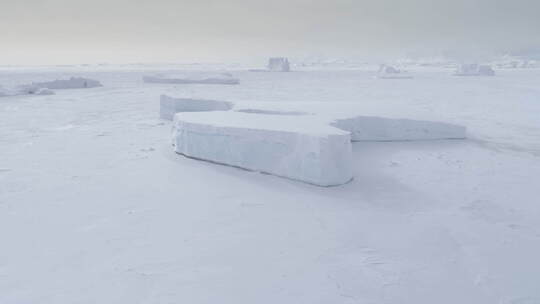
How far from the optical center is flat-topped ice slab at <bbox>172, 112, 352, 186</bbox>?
3945 mm

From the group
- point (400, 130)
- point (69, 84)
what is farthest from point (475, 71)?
point (400, 130)

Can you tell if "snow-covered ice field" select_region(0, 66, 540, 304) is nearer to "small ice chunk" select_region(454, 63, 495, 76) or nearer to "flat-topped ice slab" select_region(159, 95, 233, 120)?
"flat-topped ice slab" select_region(159, 95, 233, 120)

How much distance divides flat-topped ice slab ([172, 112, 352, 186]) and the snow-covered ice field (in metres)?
0.13

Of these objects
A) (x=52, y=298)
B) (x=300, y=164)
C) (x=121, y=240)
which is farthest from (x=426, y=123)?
(x=52, y=298)

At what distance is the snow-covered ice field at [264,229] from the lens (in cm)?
221

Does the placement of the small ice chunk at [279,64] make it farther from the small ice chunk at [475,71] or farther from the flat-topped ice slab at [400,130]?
the flat-topped ice slab at [400,130]

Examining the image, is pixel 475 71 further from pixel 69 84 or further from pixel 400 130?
pixel 400 130

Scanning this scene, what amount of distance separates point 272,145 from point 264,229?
4.63 ft

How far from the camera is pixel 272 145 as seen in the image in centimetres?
427

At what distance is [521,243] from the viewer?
9.01 feet

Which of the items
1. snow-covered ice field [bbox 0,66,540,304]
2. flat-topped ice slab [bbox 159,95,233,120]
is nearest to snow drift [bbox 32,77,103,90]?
flat-topped ice slab [bbox 159,95,233,120]

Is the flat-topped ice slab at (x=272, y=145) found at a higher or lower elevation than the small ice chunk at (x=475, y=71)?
lower

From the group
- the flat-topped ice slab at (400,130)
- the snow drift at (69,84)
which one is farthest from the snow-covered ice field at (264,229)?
the snow drift at (69,84)

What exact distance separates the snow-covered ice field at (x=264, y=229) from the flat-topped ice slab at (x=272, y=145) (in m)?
0.13
